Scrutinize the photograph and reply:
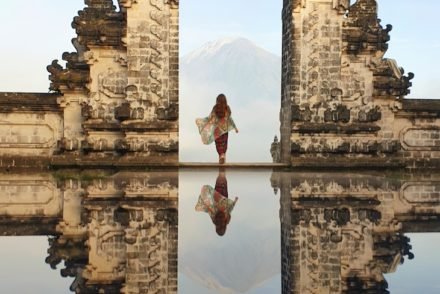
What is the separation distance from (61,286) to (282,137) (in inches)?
583

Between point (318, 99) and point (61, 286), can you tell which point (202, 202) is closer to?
point (61, 286)

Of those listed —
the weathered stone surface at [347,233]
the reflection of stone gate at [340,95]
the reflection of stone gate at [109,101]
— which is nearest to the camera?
the weathered stone surface at [347,233]

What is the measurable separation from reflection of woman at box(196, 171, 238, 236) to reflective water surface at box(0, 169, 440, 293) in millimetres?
15

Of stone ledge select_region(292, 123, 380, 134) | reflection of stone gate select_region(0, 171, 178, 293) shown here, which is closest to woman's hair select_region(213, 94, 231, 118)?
stone ledge select_region(292, 123, 380, 134)

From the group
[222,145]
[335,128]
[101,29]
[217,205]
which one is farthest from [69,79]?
[217,205]

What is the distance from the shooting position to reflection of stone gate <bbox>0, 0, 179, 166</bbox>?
57.2 ft

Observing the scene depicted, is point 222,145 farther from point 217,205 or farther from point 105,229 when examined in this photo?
point 105,229

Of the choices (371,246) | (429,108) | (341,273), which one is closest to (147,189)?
(371,246)

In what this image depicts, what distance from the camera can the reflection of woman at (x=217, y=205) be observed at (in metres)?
7.35

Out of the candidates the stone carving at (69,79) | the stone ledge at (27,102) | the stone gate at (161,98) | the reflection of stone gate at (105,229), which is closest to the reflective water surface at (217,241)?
the reflection of stone gate at (105,229)

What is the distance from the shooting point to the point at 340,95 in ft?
60.4

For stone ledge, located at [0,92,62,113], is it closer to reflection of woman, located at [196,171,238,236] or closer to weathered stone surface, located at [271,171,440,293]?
reflection of woman, located at [196,171,238,236]

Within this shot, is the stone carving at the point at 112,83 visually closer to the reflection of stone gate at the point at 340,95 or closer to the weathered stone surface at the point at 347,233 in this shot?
the reflection of stone gate at the point at 340,95

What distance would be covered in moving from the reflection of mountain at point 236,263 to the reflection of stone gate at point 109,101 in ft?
36.6
